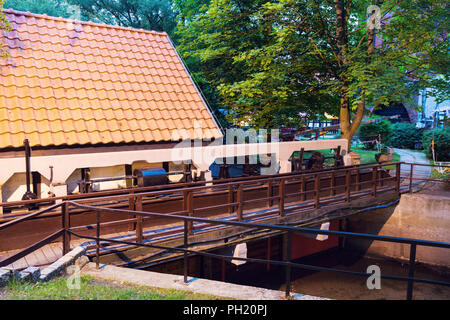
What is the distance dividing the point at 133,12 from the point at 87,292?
2012 cm

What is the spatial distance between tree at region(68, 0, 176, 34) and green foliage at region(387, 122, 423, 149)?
779 inches

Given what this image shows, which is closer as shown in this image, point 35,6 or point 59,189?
point 59,189

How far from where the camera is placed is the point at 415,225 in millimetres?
12617

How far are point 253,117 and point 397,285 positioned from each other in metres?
7.91

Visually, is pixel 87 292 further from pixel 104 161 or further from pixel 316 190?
pixel 316 190

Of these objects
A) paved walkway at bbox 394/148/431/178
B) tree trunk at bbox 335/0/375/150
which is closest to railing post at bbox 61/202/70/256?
tree trunk at bbox 335/0/375/150

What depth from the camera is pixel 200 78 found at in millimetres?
16344

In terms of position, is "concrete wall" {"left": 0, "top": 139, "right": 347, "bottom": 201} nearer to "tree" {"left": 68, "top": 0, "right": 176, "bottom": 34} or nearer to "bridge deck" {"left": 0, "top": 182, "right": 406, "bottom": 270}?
"bridge deck" {"left": 0, "top": 182, "right": 406, "bottom": 270}

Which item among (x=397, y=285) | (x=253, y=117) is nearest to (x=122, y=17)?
(x=253, y=117)

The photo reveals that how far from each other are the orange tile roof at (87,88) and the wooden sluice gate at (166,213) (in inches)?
70.7

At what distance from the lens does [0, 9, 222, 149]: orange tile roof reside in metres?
8.41

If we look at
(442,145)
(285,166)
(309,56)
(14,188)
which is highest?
(309,56)


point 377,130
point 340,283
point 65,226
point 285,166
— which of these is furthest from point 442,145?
point 65,226
